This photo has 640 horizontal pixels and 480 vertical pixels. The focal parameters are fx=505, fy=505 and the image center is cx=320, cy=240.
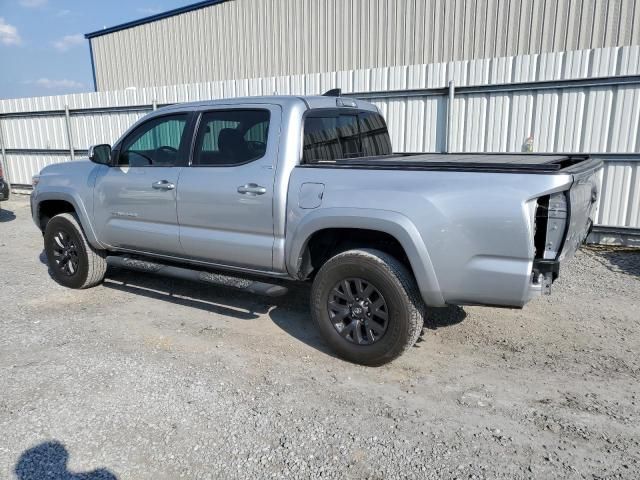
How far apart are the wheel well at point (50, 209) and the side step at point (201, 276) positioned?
0.90 m

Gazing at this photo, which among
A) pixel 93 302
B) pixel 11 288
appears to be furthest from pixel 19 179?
pixel 93 302

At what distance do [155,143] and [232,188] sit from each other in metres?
1.32

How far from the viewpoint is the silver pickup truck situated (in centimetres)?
311

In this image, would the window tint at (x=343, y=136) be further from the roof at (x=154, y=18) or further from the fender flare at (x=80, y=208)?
the roof at (x=154, y=18)

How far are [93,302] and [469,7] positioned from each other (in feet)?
30.8

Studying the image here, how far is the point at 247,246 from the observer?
13.6 ft

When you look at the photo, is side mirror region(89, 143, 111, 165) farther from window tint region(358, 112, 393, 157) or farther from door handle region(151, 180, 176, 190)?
window tint region(358, 112, 393, 157)

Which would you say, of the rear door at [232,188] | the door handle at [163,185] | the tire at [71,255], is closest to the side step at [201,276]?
the rear door at [232,188]

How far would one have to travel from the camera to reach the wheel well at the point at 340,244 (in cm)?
372

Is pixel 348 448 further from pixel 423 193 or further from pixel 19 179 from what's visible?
pixel 19 179

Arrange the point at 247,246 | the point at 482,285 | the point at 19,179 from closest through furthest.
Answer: the point at 482,285
the point at 247,246
the point at 19,179

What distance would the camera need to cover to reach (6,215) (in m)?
11.0

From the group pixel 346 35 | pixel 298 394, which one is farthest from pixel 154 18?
pixel 298 394

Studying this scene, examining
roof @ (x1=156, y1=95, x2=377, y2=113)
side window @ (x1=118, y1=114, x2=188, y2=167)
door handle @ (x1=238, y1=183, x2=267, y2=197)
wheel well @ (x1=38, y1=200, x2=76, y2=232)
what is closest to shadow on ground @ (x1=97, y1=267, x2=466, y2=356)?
wheel well @ (x1=38, y1=200, x2=76, y2=232)
